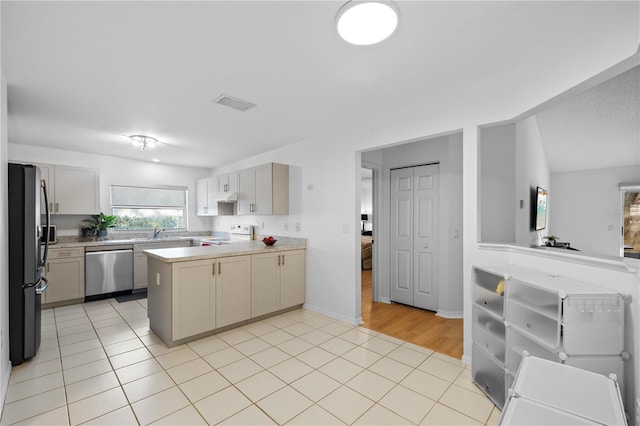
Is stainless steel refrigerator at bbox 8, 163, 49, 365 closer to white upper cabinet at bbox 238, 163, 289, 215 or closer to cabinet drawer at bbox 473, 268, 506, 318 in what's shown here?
white upper cabinet at bbox 238, 163, 289, 215

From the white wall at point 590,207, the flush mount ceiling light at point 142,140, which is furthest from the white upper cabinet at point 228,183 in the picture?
the white wall at point 590,207

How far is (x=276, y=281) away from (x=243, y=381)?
156 cm

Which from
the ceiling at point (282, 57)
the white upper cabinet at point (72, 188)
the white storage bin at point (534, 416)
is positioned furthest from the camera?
the white upper cabinet at point (72, 188)

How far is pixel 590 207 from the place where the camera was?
19.0ft

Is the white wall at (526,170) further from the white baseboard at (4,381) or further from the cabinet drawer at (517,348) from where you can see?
the white baseboard at (4,381)

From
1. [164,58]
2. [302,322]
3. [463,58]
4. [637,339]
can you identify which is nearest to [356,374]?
[302,322]

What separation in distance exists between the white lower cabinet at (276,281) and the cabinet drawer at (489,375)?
231cm

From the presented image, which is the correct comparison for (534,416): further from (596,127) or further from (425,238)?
(596,127)

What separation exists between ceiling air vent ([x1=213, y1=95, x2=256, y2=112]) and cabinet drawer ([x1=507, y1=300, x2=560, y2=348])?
2.83m

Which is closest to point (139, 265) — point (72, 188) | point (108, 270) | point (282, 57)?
point (108, 270)

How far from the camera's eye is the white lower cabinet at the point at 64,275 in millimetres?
4066

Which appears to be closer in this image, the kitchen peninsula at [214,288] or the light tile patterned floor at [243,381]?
the light tile patterned floor at [243,381]

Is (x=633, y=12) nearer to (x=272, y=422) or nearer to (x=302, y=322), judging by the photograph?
(x=272, y=422)

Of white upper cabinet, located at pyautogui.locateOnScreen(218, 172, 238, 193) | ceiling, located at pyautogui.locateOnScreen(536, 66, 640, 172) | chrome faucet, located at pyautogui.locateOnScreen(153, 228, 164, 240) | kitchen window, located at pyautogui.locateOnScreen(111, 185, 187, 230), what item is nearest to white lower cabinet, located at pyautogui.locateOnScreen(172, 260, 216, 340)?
white upper cabinet, located at pyautogui.locateOnScreen(218, 172, 238, 193)
